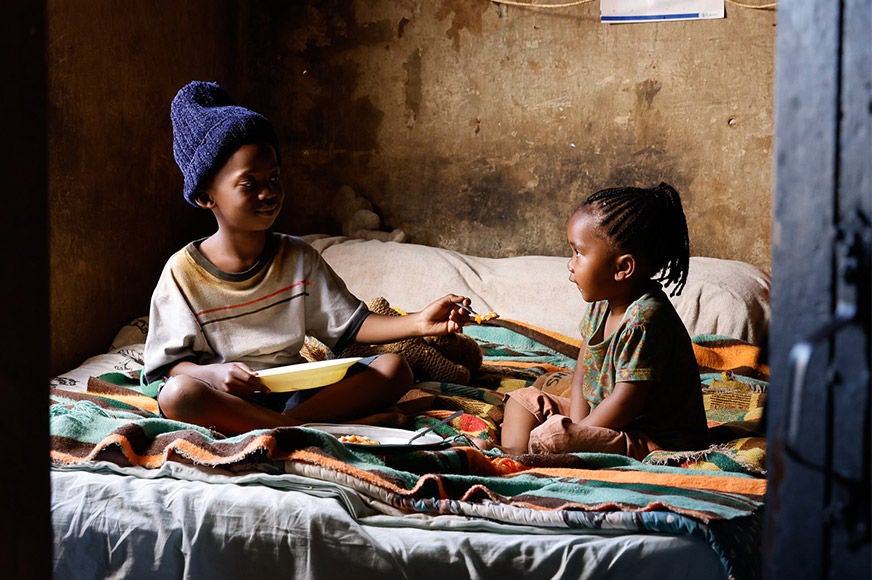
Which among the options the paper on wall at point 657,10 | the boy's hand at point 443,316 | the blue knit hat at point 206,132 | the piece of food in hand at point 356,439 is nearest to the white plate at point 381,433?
the piece of food in hand at point 356,439

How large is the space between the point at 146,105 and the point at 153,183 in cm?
33

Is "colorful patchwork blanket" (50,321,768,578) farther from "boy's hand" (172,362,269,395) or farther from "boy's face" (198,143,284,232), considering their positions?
"boy's face" (198,143,284,232)

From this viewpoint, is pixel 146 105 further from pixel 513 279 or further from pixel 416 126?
pixel 513 279

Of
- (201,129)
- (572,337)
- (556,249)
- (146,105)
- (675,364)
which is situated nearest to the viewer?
(675,364)

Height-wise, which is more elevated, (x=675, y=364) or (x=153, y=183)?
(x=153, y=183)

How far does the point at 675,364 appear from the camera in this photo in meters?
2.20

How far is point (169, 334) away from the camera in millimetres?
2480

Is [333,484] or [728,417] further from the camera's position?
[728,417]

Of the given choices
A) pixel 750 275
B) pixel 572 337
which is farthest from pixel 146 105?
pixel 750 275

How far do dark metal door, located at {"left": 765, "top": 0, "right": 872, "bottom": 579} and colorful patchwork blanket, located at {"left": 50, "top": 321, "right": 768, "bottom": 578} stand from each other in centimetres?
81

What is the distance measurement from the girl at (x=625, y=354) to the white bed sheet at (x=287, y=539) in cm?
52

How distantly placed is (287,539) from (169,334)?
97 cm

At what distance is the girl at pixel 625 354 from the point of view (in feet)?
7.00

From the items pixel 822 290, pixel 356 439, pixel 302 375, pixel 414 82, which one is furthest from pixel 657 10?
pixel 822 290
